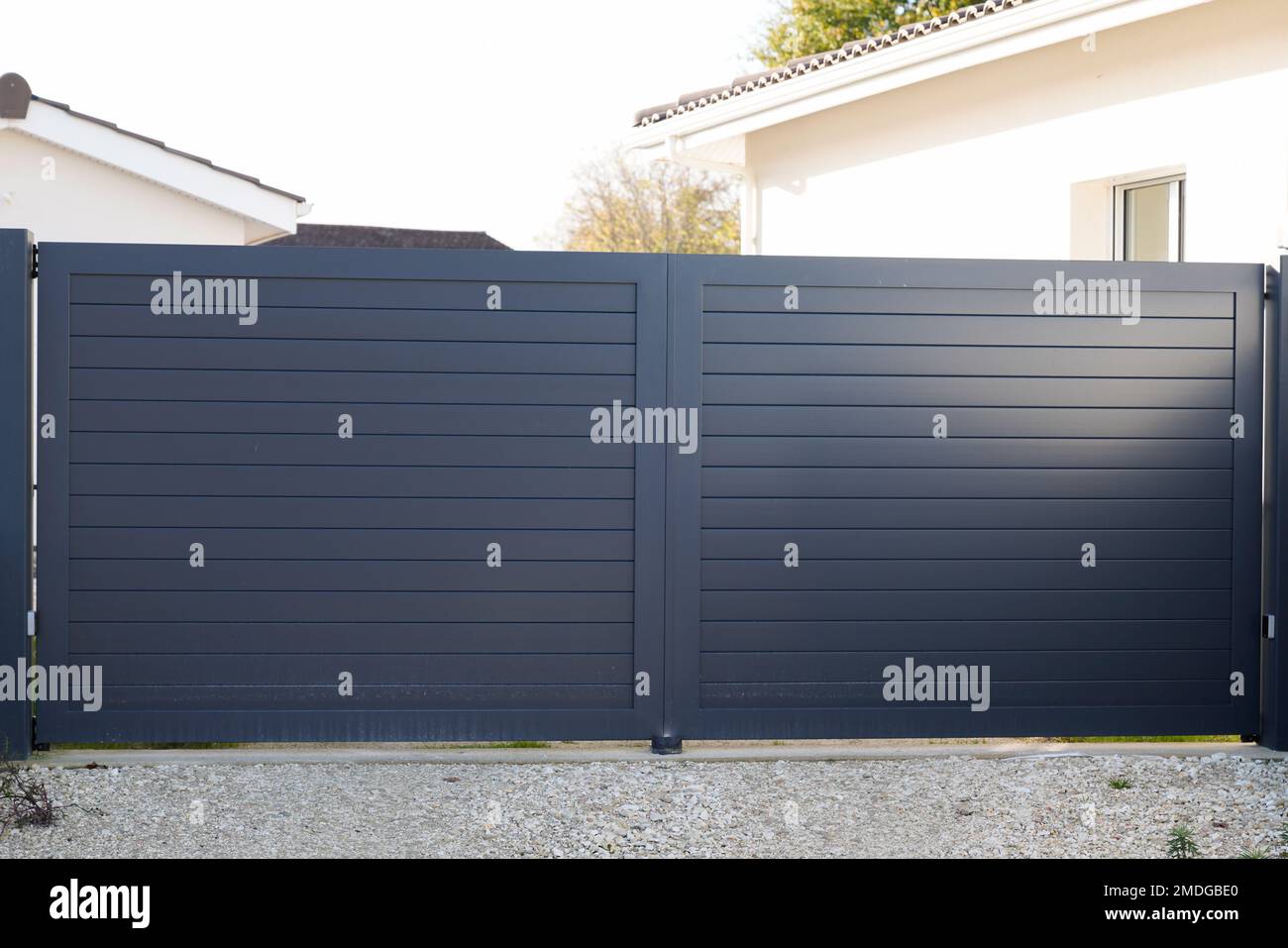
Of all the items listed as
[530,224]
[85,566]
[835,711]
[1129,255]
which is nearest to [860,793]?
[835,711]

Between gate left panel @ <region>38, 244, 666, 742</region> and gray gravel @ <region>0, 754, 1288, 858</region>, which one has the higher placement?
gate left panel @ <region>38, 244, 666, 742</region>

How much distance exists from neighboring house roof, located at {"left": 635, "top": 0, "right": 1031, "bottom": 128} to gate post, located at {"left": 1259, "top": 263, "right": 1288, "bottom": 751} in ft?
10.8

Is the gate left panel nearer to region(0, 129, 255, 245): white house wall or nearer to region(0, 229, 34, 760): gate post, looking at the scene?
region(0, 229, 34, 760): gate post

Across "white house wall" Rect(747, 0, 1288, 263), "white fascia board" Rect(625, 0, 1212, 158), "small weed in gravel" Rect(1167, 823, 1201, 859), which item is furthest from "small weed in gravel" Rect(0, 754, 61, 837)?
"white fascia board" Rect(625, 0, 1212, 158)

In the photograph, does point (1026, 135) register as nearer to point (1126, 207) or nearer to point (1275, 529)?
point (1126, 207)

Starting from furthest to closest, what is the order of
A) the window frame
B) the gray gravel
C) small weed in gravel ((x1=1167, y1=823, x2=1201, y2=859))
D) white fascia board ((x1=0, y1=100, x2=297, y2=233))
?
white fascia board ((x1=0, y1=100, x2=297, y2=233)) < the window frame < the gray gravel < small weed in gravel ((x1=1167, y1=823, x2=1201, y2=859))

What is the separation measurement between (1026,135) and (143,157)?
8072 mm

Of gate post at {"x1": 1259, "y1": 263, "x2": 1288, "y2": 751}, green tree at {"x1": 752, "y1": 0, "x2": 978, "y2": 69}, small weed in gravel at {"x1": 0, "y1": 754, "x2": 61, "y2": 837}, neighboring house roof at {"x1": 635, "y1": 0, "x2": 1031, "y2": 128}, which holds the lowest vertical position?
small weed in gravel at {"x1": 0, "y1": 754, "x2": 61, "y2": 837}

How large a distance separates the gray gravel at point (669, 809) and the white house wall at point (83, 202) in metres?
8.09

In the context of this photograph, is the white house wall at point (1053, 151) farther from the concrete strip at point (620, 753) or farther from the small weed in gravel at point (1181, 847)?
the small weed in gravel at point (1181, 847)

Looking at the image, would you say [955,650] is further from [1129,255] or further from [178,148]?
[178,148]

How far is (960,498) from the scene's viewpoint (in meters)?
5.55

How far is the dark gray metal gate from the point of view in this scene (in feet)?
17.5

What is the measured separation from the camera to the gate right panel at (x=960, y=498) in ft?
18.0
